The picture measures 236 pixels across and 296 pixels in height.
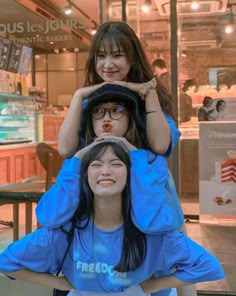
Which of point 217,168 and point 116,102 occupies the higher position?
point 116,102

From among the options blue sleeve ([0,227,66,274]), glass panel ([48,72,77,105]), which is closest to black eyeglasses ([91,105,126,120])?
blue sleeve ([0,227,66,274])

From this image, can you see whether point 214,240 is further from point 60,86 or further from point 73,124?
point 73,124

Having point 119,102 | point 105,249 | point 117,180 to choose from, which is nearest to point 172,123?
point 119,102

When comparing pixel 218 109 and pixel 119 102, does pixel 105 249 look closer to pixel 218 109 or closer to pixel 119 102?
pixel 119 102

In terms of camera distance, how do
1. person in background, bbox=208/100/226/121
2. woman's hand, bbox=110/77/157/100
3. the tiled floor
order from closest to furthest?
woman's hand, bbox=110/77/157/100 → the tiled floor → person in background, bbox=208/100/226/121

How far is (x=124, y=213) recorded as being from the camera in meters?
1.17

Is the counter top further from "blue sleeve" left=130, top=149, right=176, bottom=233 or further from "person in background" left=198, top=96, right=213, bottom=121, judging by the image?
"blue sleeve" left=130, top=149, right=176, bottom=233

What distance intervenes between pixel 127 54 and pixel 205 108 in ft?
10.9

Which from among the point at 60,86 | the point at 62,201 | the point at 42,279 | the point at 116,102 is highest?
the point at 60,86

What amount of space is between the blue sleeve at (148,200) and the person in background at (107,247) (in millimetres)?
25

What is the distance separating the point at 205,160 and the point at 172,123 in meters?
3.16

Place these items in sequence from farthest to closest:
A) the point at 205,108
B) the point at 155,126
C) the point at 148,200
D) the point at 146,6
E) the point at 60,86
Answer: the point at 146,6
the point at 205,108
the point at 60,86
the point at 155,126
the point at 148,200

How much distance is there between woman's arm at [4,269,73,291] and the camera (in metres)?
1.20

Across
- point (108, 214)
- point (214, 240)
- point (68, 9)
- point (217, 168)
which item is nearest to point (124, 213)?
point (108, 214)
